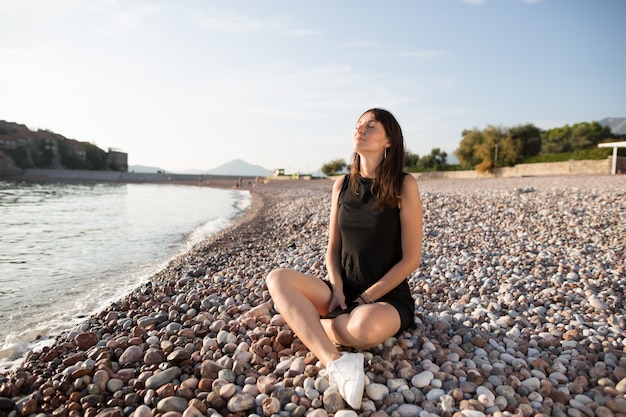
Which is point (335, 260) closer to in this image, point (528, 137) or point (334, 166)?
point (528, 137)

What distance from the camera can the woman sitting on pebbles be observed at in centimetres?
267

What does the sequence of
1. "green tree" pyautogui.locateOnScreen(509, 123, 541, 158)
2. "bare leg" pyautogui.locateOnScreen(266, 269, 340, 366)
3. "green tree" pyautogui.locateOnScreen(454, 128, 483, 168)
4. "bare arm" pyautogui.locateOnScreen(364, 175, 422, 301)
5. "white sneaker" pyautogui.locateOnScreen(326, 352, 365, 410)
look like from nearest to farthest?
"white sneaker" pyautogui.locateOnScreen(326, 352, 365, 410) → "bare leg" pyautogui.locateOnScreen(266, 269, 340, 366) → "bare arm" pyautogui.locateOnScreen(364, 175, 422, 301) → "green tree" pyautogui.locateOnScreen(509, 123, 541, 158) → "green tree" pyautogui.locateOnScreen(454, 128, 483, 168)

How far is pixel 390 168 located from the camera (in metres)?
3.01

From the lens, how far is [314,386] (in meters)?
2.35

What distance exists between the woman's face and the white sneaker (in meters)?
1.46

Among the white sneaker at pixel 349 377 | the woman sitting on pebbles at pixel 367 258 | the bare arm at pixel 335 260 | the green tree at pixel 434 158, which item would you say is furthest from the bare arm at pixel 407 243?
the green tree at pixel 434 158

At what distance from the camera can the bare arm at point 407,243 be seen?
2854 millimetres

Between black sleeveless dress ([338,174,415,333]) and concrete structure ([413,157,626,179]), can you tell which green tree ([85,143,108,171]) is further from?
black sleeveless dress ([338,174,415,333])

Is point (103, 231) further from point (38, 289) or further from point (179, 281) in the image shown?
point (179, 281)

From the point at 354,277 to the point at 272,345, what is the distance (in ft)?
2.54

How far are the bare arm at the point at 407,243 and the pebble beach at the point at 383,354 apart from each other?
15.6 inches

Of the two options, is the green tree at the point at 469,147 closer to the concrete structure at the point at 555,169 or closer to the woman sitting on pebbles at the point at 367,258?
the concrete structure at the point at 555,169

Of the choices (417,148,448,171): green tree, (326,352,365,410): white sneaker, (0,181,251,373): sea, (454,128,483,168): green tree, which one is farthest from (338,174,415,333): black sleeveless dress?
(417,148,448,171): green tree

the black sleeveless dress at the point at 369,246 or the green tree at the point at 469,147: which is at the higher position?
the green tree at the point at 469,147
